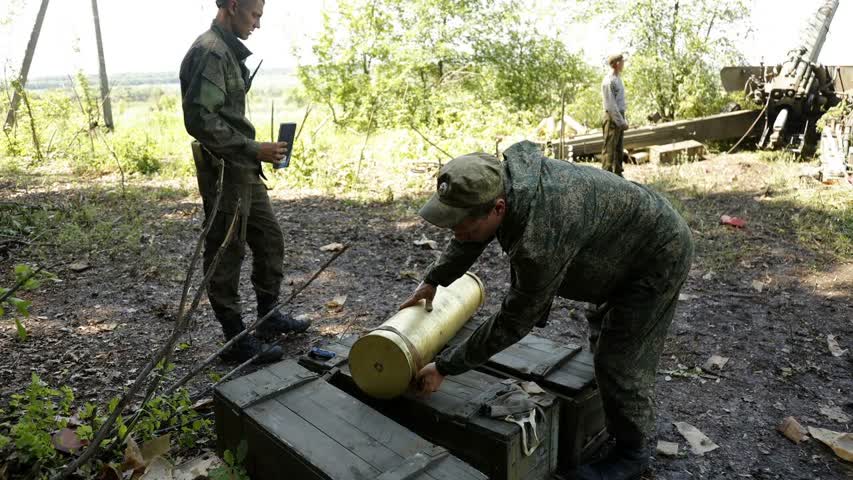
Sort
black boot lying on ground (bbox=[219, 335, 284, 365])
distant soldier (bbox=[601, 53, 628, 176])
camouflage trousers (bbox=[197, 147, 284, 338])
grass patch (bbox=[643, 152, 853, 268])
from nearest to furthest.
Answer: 1. camouflage trousers (bbox=[197, 147, 284, 338])
2. black boot lying on ground (bbox=[219, 335, 284, 365])
3. grass patch (bbox=[643, 152, 853, 268])
4. distant soldier (bbox=[601, 53, 628, 176])

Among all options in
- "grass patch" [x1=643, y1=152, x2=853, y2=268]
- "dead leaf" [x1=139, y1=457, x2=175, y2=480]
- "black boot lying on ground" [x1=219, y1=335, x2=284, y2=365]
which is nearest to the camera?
"dead leaf" [x1=139, y1=457, x2=175, y2=480]

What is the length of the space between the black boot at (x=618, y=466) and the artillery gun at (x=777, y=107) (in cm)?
732

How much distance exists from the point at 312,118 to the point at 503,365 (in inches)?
466

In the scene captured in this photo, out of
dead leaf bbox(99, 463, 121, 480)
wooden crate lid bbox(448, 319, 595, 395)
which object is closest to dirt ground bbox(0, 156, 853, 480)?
wooden crate lid bbox(448, 319, 595, 395)

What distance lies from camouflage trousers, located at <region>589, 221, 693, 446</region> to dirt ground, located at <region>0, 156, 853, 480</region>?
529mm

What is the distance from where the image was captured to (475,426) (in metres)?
2.34

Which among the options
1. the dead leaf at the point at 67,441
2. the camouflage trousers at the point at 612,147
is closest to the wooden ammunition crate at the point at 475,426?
the dead leaf at the point at 67,441

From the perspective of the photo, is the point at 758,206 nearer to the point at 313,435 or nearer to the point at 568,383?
the point at 568,383

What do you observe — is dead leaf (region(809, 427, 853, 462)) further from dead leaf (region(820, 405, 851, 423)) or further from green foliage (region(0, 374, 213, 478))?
green foliage (region(0, 374, 213, 478))

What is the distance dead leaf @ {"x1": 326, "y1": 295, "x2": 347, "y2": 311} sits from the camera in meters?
4.71

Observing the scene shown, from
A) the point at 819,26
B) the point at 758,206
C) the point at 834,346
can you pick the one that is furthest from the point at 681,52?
the point at 834,346

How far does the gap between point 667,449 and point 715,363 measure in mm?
1073

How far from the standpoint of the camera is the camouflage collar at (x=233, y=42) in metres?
3.37

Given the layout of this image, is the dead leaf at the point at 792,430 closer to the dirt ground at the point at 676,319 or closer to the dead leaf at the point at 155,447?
the dirt ground at the point at 676,319
